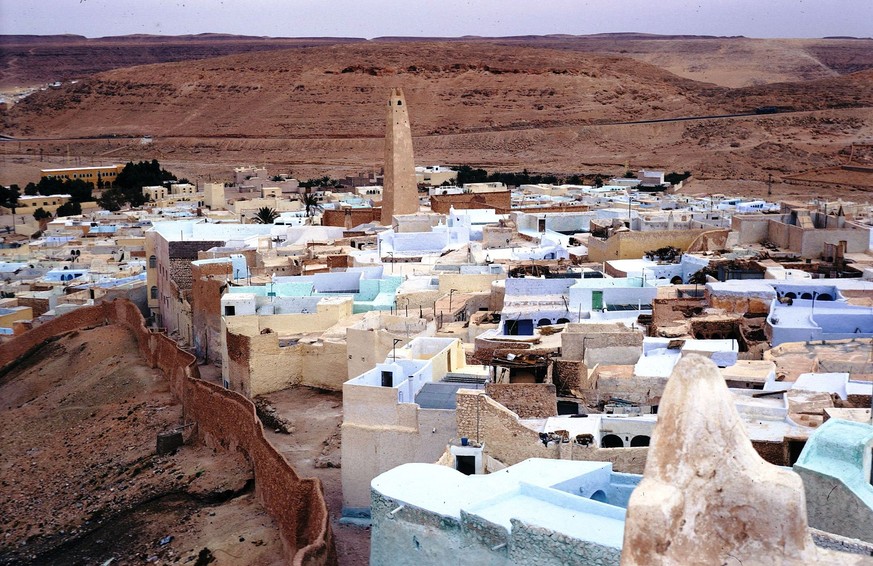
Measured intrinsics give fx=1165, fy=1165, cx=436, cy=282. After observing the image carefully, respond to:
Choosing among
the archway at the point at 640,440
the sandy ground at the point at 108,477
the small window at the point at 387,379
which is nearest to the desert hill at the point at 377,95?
the sandy ground at the point at 108,477

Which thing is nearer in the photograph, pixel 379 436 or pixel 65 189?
pixel 379 436

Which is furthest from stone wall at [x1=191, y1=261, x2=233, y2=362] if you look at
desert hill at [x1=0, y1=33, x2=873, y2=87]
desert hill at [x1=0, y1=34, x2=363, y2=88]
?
desert hill at [x1=0, y1=34, x2=363, y2=88]

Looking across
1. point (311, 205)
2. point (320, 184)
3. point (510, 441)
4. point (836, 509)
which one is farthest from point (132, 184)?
point (836, 509)

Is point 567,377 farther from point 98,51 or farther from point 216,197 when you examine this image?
point 98,51

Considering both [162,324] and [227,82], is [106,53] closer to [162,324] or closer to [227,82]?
[227,82]

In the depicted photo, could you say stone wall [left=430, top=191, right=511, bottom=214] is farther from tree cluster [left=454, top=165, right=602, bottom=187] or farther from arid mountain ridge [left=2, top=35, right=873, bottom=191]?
arid mountain ridge [left=2, top=35, right=873, bottom=191]

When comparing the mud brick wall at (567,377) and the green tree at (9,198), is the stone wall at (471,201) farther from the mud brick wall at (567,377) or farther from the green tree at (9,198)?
the mud brick wall at (567,377)
